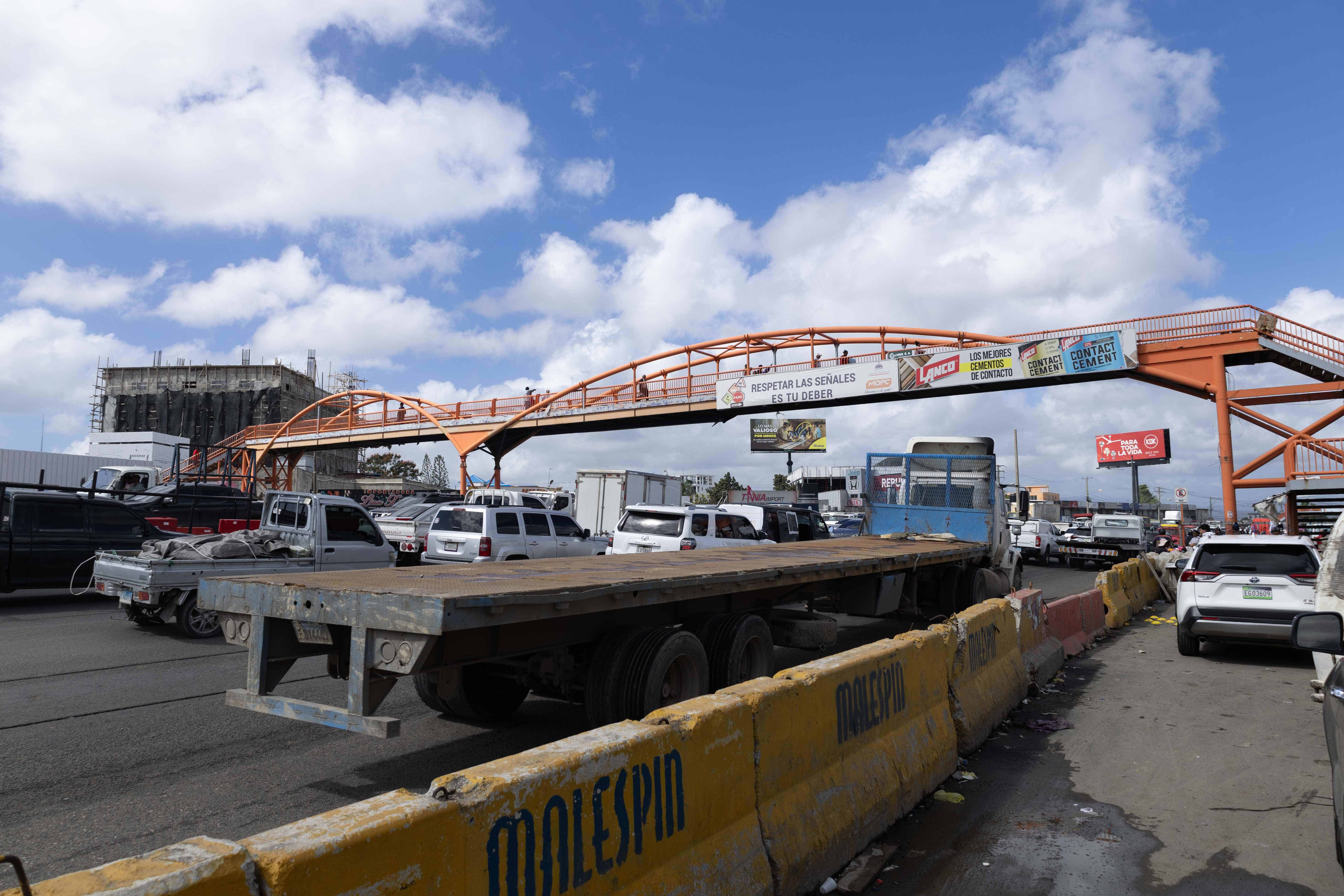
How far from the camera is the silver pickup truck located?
10070 mm

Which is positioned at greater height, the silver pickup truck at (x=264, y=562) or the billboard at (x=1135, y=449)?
the billboard at (x=1135, y=449)

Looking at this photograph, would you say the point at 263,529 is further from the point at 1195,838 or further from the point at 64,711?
the point at 1195,838

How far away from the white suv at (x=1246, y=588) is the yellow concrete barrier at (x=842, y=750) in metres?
6.49

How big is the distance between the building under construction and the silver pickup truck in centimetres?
7504

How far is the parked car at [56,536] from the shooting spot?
12688 millimetres

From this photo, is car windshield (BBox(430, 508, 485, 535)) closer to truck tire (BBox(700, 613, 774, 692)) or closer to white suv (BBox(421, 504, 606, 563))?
white suv (BBox(421, 504, 606, 563))

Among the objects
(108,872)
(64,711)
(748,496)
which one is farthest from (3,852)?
(748,496)

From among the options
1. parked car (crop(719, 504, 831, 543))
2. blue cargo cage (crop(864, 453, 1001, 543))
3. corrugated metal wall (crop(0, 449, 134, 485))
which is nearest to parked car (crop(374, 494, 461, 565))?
parked car (crop(719, 504, 831, 543))

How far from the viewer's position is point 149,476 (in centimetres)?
2955

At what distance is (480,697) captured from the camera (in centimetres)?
666

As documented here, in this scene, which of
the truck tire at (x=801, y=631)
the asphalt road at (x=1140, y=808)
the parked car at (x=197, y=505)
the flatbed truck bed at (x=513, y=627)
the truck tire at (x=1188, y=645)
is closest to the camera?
the asphalt road at (x=1140, y=808)

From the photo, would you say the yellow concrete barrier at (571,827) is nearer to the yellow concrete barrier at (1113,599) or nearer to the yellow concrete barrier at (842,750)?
the yellow concrete barrier at (842,750)

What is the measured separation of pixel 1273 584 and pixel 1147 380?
18979mm

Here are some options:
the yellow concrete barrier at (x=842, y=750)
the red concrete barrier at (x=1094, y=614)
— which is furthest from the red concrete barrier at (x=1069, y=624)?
the yellow concrete barrier at (x=842, y=750)
